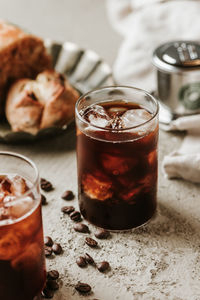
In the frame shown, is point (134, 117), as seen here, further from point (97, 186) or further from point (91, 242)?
point (91, 242)

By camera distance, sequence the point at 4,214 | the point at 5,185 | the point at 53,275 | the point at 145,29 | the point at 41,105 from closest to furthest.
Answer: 1. the point at 4,214
2. the point at 5,185
3. the point at 53,275
4. the point at 41,105
5. the point at 145,29

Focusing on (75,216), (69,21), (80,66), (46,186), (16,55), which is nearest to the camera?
(75,216)

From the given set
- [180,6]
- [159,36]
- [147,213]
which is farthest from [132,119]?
[180,6]

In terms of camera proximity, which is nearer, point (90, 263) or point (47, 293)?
point (47, 293)

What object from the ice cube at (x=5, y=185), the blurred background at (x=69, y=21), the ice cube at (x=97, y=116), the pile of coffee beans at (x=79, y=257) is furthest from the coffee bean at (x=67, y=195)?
the blurred background at (x=69, y=21)

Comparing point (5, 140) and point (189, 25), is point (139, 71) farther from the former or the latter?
point (5, 140)

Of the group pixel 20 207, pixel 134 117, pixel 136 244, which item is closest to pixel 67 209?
pixel 136 244

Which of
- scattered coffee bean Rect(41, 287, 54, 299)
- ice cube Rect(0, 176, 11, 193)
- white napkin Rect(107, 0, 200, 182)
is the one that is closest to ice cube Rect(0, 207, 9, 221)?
ice cube Rect(0, 176, 11, 193)

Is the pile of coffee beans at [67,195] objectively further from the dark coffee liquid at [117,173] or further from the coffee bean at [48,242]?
the coffee bean at [48,242]
